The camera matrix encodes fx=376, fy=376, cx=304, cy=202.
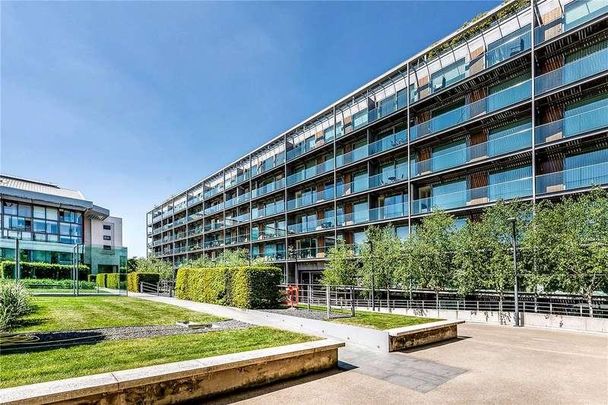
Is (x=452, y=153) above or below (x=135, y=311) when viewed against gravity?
above

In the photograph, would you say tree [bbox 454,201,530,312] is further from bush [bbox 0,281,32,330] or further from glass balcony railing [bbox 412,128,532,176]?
bush [bbox 0,281,32,330]

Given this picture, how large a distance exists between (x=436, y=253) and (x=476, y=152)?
7.78 m

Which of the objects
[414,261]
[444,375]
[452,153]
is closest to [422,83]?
[452,153]

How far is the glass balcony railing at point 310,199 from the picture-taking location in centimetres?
3560

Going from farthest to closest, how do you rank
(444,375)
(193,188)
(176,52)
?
1. (193,188)
2. (176,52)
3. (444,375)

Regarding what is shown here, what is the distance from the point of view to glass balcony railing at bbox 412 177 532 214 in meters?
21.2

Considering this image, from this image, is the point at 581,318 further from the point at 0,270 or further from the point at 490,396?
the point at 0,270

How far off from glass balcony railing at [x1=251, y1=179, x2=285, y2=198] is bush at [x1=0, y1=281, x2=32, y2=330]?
3063 centimetres

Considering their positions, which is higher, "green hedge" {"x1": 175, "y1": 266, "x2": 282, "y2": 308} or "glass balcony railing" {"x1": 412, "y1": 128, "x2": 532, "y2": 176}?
"glass balcony railing" {"x1": 412, "y1": 128, "x2": 532, "y2": 176}

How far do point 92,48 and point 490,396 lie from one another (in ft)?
47.8

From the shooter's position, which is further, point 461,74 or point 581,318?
point 461,74

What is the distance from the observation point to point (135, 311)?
15.8 metres

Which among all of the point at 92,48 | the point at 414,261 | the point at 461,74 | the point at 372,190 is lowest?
the point at 414,261

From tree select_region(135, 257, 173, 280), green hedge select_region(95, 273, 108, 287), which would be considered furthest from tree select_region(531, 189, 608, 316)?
tree select_region(135, 257, 173, 280)
